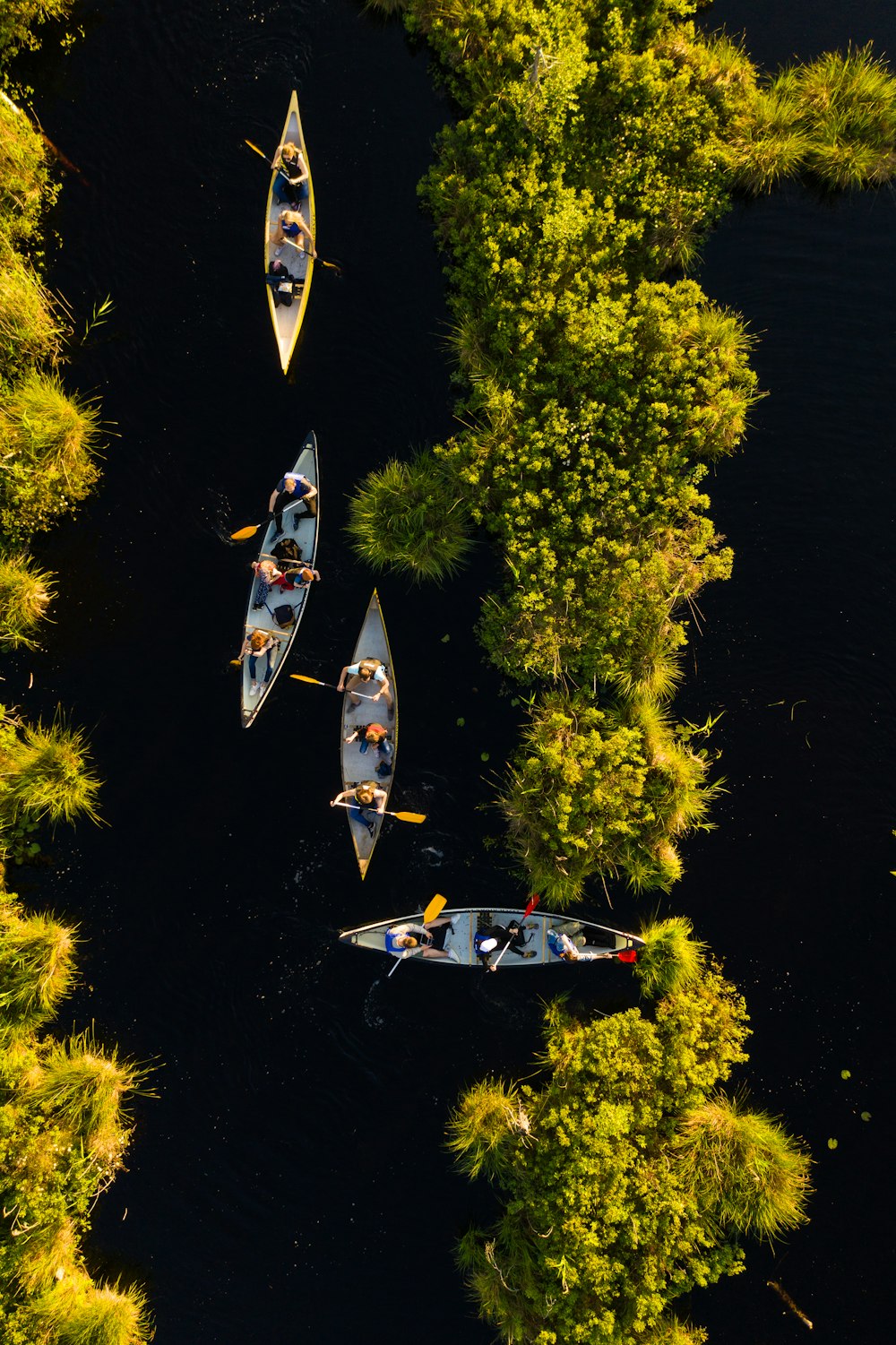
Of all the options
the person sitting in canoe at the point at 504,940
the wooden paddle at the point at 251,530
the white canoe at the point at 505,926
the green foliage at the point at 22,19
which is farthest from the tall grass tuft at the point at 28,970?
the green foliage at the point at 22,19

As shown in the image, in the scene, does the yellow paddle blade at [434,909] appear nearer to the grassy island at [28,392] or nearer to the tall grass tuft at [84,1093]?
the tall grass tuft at [84,1093]

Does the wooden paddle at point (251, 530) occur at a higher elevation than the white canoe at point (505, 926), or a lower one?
higher

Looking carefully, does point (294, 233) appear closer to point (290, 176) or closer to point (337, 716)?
point (290, 176)

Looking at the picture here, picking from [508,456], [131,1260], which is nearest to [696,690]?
[508,456]

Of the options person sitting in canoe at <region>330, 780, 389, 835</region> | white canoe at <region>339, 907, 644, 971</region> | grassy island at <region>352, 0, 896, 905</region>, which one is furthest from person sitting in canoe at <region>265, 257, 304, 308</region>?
white canoe at <region>339, 907, 644, 971</region>

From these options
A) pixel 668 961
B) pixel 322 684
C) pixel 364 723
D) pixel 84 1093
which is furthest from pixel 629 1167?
pixel 322 684

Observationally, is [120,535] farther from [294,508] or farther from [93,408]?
[294,508]
